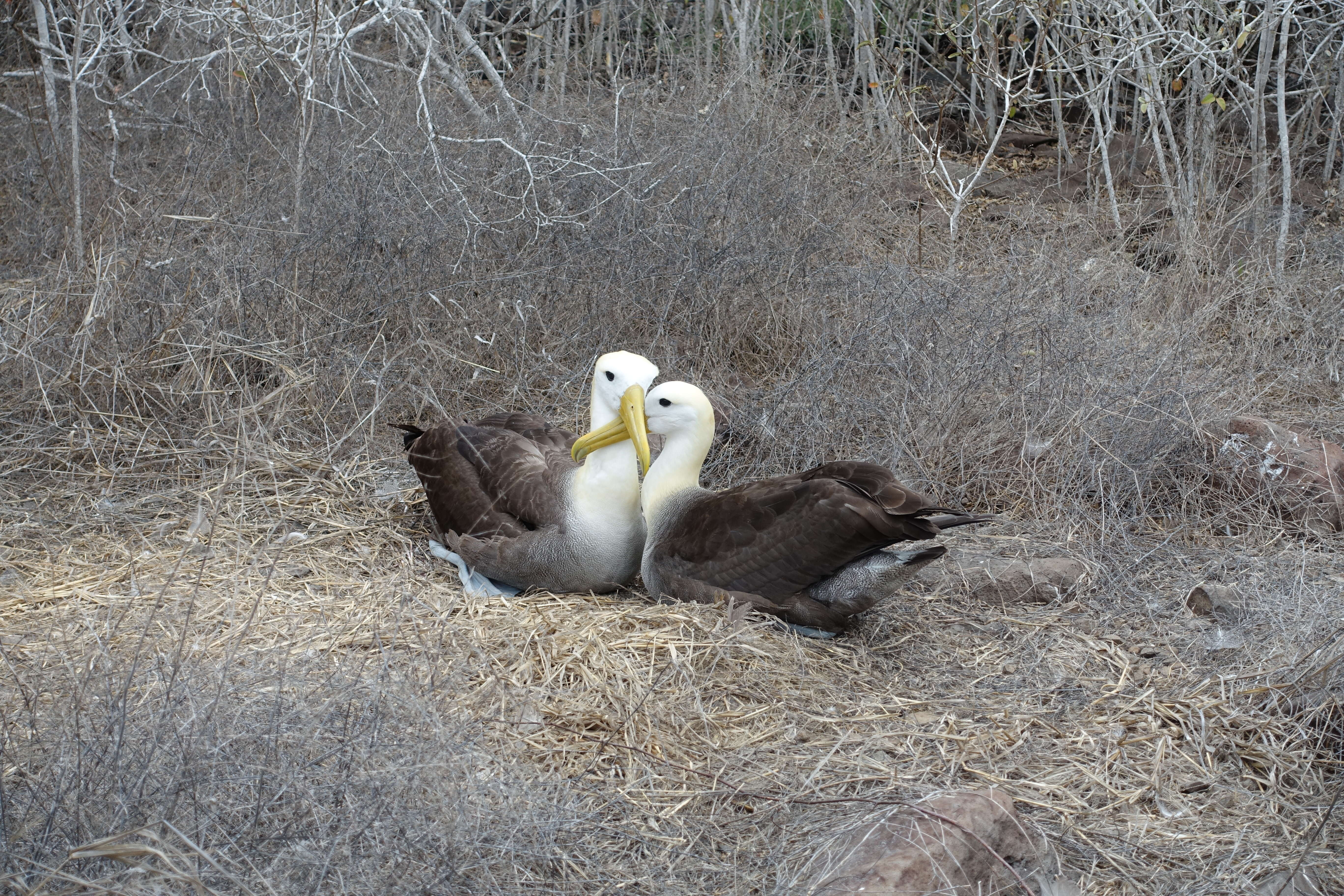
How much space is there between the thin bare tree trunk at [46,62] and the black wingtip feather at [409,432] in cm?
172

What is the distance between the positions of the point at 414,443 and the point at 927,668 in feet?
5.94

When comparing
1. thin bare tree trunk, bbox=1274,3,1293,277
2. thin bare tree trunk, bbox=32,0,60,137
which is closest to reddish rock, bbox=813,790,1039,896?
thin bare tree trunk, bbox=32,0,60,137

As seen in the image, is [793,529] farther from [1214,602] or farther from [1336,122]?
[1336,122]

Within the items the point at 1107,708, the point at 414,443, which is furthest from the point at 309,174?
the point at 1107,708

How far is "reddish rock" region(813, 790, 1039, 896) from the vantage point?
2105 millimetres

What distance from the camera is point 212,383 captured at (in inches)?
170

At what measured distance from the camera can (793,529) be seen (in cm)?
329

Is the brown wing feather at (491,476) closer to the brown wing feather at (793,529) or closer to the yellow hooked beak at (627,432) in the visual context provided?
the yellow hooked beak at (627,432)

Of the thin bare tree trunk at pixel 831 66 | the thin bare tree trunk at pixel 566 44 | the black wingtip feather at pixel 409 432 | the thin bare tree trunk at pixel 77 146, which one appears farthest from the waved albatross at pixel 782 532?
the thin bare tree trunk at pixel 831 66

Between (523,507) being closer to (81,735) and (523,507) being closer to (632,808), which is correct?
(632,808)

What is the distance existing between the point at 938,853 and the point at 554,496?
1.80 meters

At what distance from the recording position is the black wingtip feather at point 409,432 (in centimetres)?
409

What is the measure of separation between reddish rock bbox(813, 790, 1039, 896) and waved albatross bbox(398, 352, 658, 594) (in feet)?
4.79

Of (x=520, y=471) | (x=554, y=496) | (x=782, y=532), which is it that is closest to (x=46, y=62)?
(x=520, y=471)
